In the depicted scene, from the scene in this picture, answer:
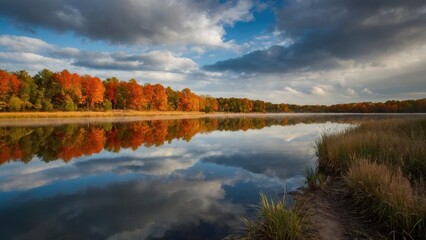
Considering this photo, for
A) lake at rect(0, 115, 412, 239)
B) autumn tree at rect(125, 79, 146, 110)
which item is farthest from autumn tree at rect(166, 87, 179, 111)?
lake at rect(0, 115, 412, 239)

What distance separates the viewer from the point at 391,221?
494 centimetres

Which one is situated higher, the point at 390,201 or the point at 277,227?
the point at 390,201

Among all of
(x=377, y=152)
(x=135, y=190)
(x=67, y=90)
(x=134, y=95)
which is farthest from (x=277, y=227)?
(x=134, y=95)

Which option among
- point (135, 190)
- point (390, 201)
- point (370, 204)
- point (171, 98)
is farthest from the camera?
point (171, 98)

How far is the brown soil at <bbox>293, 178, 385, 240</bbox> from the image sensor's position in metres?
5.09

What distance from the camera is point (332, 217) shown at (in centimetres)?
610

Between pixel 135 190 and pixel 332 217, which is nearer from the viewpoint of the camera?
pixel 332 217

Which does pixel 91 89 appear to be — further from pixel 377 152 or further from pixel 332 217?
pixel 332 217

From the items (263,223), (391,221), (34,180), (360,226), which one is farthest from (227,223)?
(34,180)

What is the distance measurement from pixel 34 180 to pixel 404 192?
1134cm

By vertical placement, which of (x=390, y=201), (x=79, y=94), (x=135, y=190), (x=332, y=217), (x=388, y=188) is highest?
(x=79, y=94)

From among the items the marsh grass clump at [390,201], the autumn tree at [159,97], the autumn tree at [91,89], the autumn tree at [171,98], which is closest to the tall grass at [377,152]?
the marsh grass clump at [390,201]

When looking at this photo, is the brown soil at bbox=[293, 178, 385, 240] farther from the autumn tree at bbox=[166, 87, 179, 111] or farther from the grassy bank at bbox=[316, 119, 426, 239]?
the autumn tree at bbox=[166, 87, 179, 111]

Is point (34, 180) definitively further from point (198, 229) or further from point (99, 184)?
point (198, 229)
